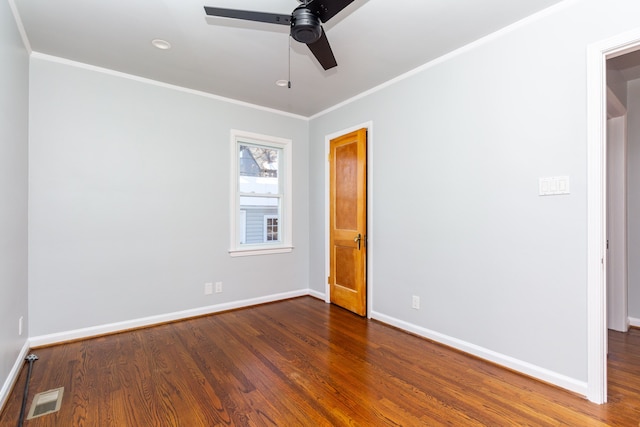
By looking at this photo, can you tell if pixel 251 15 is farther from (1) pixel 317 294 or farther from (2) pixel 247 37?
(1) pixel 317 294

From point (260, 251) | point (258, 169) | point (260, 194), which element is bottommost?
point (260, 251)

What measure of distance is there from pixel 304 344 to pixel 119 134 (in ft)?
9.22

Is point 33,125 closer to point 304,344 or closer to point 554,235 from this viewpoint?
point 304,344

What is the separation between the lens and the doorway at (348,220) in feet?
12.1

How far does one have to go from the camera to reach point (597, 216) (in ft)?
6.61

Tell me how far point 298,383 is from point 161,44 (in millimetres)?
2952

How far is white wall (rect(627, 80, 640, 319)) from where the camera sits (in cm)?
336

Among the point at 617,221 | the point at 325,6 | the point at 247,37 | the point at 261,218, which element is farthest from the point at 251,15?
the point at 617,221

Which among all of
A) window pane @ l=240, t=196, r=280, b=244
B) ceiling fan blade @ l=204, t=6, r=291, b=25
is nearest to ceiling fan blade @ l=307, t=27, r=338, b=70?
ceiling fan blade @ l=204, t=6, r=291, b=25

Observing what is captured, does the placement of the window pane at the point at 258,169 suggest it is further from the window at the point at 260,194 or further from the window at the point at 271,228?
the window at the point at 271,228

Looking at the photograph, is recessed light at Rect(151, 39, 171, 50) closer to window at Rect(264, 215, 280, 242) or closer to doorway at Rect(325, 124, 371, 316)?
doorway at Rect(325, 124, 371, 316)

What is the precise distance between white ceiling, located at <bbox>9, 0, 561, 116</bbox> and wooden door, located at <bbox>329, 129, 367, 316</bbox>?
79cm

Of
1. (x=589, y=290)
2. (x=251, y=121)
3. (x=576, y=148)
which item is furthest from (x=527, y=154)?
(x=251, y=121)

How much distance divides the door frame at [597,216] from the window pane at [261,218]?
134 inches
